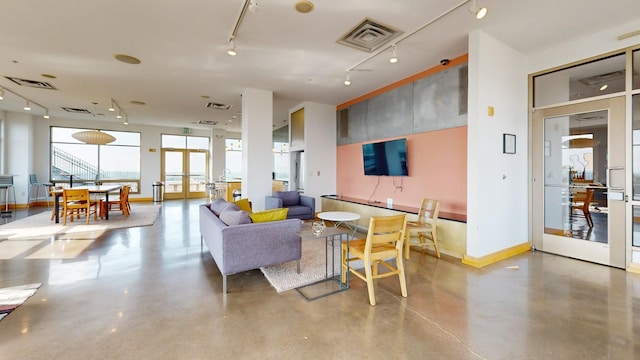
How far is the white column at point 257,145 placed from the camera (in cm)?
591

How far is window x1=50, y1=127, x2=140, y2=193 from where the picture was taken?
31.5 feet

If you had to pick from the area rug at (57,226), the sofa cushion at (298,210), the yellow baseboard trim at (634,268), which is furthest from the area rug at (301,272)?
the area rug at (57,226)

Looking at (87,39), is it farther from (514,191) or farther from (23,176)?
(23,176)

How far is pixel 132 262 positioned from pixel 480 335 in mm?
4213

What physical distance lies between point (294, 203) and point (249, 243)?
3684 mm

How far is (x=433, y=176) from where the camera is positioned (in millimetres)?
4961

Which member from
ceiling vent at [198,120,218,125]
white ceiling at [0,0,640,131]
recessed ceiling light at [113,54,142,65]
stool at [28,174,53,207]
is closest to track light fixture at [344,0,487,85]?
white ceiling at [0,0,640,131]

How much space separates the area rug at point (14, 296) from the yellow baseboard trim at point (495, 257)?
16.6 feet

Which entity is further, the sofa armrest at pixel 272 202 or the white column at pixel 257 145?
the white column at pixel 257 145

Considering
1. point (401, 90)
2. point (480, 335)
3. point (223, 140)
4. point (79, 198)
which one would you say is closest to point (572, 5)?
point (401, 90)

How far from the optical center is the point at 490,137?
3.79m

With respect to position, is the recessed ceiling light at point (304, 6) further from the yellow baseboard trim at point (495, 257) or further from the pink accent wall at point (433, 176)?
the yellow baseboard trim at point (495, 257)

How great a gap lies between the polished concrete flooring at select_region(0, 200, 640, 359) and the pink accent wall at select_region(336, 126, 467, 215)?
1385 mm

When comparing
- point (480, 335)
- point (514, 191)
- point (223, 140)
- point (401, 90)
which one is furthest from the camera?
point (223, 140)
